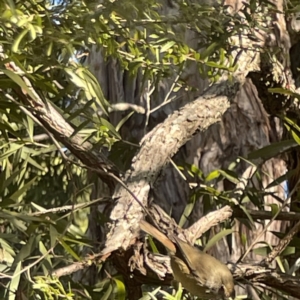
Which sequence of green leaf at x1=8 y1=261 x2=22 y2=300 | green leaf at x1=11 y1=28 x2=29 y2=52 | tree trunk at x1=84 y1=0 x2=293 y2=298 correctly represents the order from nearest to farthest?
green leaf at x1=11 y1=28 x2=29 y2=52 → green leaf at x1=8 y1=261 x2=22 y2=300 → tree trunk at x1=84 y1=0 x2=293 y2=298

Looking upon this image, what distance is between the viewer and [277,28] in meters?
1.02

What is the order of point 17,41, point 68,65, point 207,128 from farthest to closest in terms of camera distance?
point 207,128
point 68,65
point 17,41

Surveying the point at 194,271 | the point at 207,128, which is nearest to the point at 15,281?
Result: the point at 194,271

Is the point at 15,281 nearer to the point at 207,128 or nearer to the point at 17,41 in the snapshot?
the point at 17,41

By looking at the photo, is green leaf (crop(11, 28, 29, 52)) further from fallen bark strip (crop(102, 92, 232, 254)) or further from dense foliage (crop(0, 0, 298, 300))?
fallen bark strip (crop(102, 92, 232, 254))

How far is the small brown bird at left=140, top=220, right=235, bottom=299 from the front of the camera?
23.6 inches

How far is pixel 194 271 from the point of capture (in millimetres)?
604

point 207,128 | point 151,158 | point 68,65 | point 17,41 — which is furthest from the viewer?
point 207,128

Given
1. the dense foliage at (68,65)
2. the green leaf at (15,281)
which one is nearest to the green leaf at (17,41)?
the dense foliage at (68,65)

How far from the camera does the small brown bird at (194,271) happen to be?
60 centimetres

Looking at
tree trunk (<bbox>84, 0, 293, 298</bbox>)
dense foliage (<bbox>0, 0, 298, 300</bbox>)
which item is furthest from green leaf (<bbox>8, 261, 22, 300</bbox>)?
tree trunk (<bbox>84, 0, 293, 298</bbox>)

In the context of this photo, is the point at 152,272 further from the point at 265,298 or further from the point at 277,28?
the point at 277,28

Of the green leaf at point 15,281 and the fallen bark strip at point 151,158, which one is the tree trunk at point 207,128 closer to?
the fallen bark strip at point 151,158

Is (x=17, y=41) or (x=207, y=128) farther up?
(x=17, y=41)
